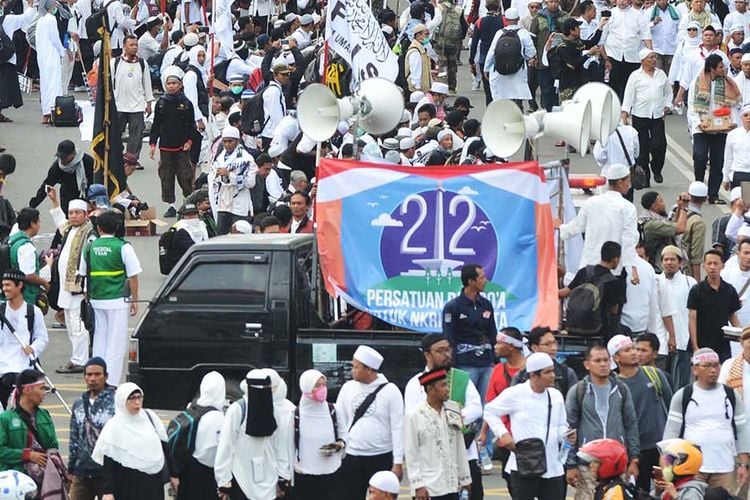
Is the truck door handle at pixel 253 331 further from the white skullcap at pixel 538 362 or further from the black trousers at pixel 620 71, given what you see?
the black trousers at pixel 620 71

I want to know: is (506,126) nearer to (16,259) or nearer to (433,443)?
(433,443)

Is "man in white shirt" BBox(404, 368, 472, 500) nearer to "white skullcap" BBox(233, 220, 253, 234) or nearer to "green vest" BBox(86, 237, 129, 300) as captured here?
"green vest" BBox(86, 237, 129, 300)

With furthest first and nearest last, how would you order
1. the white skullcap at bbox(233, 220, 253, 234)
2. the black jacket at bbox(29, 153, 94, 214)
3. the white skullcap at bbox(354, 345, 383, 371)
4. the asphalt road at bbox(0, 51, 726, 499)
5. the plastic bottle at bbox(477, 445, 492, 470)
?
1. the black jacket at bbox(29, 153, 94, 214)
2. the asphalt road at bbox(0, 51, 726, 499)
3. the white skullcap at bbox(233, 220, 253, 234)
4. the plastic bottle at bbox(477, 445, 492, 470)
5. the white skullcap at bbox(354, 345, 383, 371)

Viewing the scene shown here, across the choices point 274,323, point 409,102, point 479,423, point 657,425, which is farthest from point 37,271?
point 409,102

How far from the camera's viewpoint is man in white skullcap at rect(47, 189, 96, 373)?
1853 centimetres

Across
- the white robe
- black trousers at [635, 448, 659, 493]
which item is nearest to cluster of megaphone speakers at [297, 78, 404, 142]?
black trousers at [635, 448, 659, 493]

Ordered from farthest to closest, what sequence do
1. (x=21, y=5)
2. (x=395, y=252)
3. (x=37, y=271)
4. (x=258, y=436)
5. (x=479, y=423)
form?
(x=21, y=5), (x=37, y=271), (x=395, y=252), (x=479, y=423), (x=258, y=436)

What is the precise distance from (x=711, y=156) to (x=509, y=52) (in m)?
3.99

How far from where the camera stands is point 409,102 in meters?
27.4

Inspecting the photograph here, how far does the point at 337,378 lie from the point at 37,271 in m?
3.64

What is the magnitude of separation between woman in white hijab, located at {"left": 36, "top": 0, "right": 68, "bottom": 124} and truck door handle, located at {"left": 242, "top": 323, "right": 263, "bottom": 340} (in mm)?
14525

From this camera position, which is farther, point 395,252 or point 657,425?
point 395,252

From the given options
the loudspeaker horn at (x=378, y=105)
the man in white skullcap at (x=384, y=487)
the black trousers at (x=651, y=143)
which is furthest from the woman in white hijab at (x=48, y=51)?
the man in white skullcap at (x=384, y=487)

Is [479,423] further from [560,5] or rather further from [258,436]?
[560,5]
